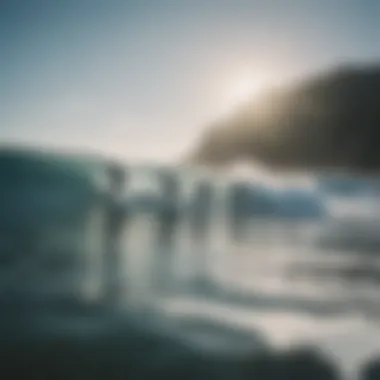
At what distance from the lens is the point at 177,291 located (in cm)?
142

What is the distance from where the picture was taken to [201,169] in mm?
1449

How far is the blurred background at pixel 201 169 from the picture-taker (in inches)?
55.4

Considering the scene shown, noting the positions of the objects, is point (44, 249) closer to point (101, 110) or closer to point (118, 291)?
point (118, 291)

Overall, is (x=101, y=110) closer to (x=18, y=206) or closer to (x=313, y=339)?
(x=18, y=206)

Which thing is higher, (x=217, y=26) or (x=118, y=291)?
(x=217, y=26)

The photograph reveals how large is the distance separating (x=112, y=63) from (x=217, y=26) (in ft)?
0.91

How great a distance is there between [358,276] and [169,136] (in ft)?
1.86

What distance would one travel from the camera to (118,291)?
1.41 meters

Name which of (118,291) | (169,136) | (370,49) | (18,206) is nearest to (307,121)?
(370,49)

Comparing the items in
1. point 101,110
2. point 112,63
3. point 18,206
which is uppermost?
point 112,63

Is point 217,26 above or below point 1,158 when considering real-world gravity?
above

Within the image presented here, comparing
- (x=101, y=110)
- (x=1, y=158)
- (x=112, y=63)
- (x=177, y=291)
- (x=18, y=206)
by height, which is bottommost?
(x=177, y=291)

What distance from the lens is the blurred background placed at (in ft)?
4.62

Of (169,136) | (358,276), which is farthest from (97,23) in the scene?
(358,276)
